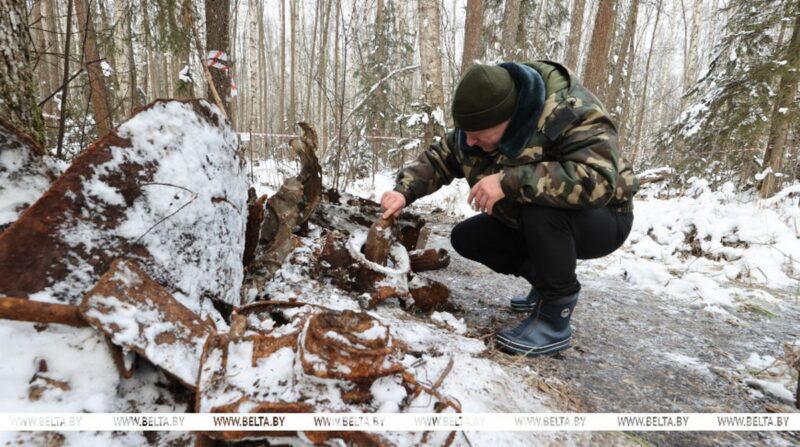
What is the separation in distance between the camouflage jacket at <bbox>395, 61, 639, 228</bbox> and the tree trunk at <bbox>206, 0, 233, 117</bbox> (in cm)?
366

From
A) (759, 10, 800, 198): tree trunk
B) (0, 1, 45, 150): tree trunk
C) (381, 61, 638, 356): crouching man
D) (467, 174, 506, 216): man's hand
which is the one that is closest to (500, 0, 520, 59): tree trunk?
(759, 10, 800, 198): tree trunk

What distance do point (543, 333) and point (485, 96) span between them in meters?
1.12

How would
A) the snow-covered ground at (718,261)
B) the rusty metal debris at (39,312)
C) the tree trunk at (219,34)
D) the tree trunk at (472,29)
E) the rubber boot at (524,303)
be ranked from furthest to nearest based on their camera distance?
the tree trunk at (472,29)
the tree trunk at (219,34)
the snow-covered ground at (718,261)
the rubber boot at (524,303)
the rusty metal debris at (39,312)

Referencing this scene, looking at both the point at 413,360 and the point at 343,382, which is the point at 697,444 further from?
the point at 343,382

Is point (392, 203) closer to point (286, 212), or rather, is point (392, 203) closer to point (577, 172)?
point (286, 212)

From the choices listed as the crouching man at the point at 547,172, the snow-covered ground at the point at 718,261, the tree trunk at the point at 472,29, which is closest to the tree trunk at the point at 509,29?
the tree trunk at the point at 472,29

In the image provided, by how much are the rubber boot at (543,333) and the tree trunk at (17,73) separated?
2264 millimetres

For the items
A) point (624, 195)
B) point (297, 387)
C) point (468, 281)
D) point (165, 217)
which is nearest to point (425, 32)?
point (468, 281)

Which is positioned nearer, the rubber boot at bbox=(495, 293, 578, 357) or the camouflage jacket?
the camouflage jacket

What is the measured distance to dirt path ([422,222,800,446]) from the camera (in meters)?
1.58

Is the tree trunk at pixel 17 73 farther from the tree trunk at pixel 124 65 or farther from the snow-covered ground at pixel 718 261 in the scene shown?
the snow-covered ground at pixel 718 261

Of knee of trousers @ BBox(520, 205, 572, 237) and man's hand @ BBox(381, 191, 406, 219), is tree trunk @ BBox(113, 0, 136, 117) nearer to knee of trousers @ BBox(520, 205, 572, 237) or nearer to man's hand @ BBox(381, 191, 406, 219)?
man's hand @ BBox(381, 191, 406, 219)

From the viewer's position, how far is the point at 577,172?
65.1 inches

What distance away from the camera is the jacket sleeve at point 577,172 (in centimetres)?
165
